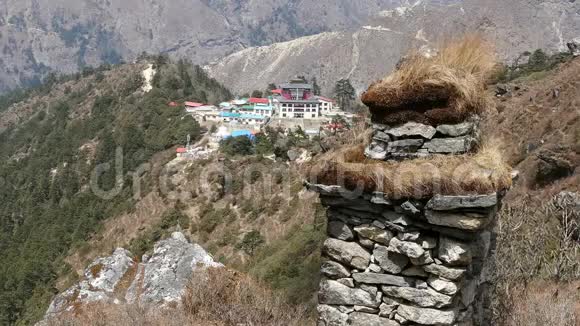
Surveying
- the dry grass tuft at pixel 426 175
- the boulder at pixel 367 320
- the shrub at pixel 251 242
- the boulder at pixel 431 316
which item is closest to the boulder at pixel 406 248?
the dry grass tuft at pixel 426 175

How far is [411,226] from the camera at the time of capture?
18.4ft

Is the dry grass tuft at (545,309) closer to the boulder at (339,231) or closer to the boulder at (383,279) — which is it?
the boulder at (383,279)

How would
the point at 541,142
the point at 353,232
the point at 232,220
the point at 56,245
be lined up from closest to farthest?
the point at 353,232 < the point at 541,142 < the point at 232,220 < the point at 56,245

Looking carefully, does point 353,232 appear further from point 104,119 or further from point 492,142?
point 104,119

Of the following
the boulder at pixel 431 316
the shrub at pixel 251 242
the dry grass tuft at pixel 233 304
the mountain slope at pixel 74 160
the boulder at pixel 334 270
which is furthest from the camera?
the mountain slope at pixel 74 160

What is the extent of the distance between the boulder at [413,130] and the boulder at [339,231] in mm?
1235

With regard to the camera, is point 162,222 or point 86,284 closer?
point 86,284

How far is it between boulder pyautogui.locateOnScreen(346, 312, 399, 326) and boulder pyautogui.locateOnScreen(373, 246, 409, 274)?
0.57 meters

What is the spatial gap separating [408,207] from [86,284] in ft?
29.9

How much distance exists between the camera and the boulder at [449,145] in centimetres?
577

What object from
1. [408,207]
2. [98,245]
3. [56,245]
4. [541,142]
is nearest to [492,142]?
[408,207]

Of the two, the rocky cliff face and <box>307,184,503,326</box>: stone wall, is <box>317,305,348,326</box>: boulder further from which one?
the rocky cliff face

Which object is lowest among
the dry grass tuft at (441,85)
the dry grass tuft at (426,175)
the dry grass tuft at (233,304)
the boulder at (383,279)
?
the dry grass tuft at (233,304)

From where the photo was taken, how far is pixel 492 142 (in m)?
6.45
